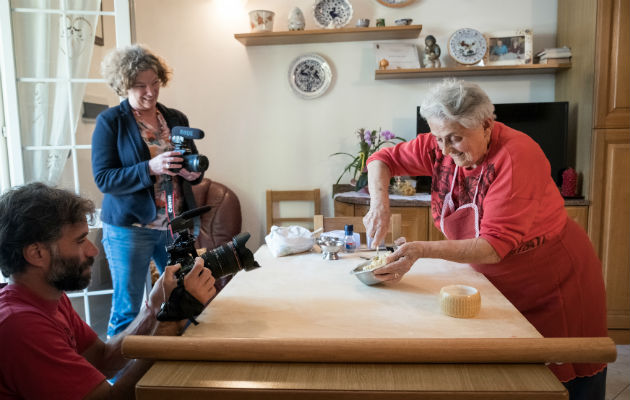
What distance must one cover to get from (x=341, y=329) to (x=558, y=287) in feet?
2.34

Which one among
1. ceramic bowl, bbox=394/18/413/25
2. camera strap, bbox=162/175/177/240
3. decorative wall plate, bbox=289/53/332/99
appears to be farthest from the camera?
decorative wall plate, bbox=289/53/332/99

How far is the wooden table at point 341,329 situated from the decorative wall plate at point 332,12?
2.01m

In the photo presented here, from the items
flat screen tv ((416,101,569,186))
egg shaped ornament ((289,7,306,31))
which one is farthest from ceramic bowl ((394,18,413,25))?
Answer: flat screen tv ((416,101,569,186))

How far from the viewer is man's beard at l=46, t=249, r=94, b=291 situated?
3.53 ft

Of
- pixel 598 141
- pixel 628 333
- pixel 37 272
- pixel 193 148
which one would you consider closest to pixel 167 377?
pixel 37 272

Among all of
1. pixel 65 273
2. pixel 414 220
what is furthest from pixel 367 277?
pixel 414 220

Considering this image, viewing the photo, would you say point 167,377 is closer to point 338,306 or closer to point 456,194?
point 338,306

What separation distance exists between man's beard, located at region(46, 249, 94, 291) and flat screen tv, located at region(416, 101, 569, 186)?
9.07ft

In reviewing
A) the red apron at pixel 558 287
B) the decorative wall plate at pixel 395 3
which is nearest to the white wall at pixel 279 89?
the decorative wall plate at pixel 395 3

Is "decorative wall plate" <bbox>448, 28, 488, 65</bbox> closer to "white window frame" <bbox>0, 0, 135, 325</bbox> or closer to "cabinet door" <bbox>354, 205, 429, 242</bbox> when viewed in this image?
"cabinet door" <bbox>354, 205, 429, 242</bbox>

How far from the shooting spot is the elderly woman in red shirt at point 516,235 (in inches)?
50.5

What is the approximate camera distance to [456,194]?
1528 millimetres

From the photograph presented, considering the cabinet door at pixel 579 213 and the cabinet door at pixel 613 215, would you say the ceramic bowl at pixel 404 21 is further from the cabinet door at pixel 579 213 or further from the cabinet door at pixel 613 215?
the cabinet door at pixel 579 213

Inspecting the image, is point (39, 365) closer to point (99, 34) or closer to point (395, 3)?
point (99, 34)
